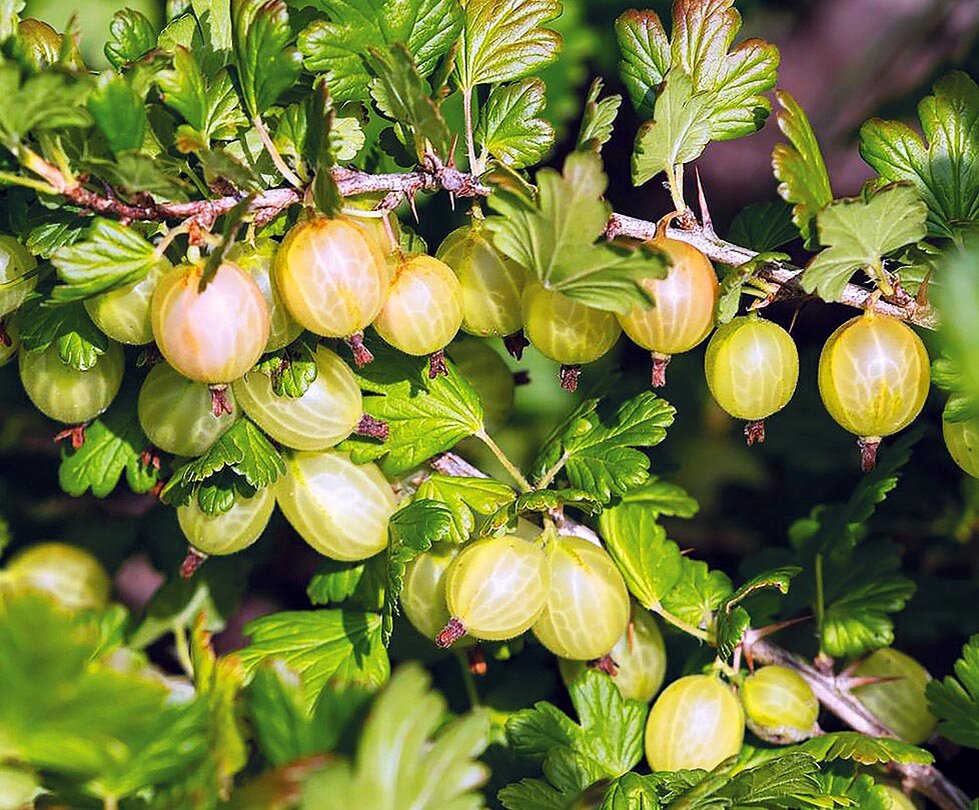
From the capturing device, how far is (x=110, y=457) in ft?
3.34

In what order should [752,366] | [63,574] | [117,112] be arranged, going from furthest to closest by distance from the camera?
[63,574] → [752,366] → [117,112]

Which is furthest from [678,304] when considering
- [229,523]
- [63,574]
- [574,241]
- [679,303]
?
[63,574]

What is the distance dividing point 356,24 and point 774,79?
0.32 metres

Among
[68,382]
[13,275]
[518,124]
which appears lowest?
[68,382]

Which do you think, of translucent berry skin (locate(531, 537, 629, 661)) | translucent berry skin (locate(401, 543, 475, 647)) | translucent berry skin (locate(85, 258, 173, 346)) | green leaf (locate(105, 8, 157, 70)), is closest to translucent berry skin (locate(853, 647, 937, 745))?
translucent berry skin (locate(531, 537, 629, 661))

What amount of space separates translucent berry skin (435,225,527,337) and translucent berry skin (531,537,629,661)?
0.19 m

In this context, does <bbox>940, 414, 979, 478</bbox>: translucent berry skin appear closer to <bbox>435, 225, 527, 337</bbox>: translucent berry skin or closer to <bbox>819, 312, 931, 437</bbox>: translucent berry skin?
<bbox>819, 312, 931, 437</bbox>: translucent berry skin

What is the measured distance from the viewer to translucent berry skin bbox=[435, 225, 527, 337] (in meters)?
0.89

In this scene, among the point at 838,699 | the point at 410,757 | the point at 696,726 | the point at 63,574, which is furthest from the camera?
the point at 63,574

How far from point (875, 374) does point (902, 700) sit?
16.0 inches

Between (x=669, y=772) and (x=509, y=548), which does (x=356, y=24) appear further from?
(x=669, y=772)

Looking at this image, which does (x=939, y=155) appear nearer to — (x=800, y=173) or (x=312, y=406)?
(x=800, y=173)

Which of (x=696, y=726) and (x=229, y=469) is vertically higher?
(x=229, y=469)

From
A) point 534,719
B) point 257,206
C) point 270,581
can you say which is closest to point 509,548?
point 534,719
